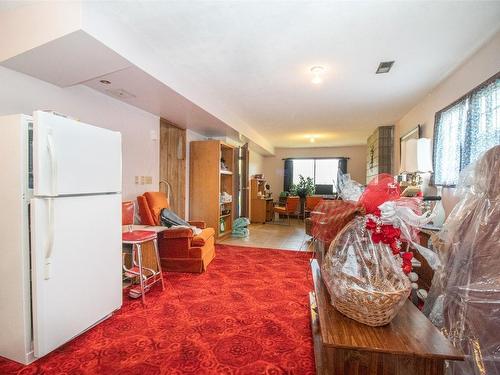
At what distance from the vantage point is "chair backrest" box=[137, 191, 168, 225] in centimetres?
334

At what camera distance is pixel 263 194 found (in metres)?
7.64

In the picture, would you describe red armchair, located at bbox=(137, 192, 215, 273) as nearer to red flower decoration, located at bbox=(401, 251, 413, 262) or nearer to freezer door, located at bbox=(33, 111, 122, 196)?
freezer door, located at bbox=(33, 111, 122, 196)

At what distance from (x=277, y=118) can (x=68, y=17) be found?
3572 mm

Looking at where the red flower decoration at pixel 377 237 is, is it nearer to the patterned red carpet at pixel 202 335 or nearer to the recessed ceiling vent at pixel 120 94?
the patterned red carpet at pixel 202 335

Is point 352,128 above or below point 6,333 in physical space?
above

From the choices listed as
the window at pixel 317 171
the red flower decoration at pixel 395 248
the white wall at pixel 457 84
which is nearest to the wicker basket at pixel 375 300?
the red flower decoration at pixel 395 248

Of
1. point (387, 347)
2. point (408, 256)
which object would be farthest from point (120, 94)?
point (387, 347)

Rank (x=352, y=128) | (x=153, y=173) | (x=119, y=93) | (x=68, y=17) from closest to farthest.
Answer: (x=68, y=17) < (x=119, y=93) < (x=153, y=173) < (x=352, y=128)

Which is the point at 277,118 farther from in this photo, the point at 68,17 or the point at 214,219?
the point at 68,17

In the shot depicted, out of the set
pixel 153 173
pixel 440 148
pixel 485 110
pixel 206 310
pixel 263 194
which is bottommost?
pixel 206 310

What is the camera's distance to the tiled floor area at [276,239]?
4559 millimetres

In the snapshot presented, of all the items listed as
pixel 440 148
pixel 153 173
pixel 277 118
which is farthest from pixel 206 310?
pixel 277 118

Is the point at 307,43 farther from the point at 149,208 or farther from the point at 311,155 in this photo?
the point at 311,155

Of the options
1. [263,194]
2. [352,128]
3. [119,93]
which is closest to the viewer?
[119,93]
